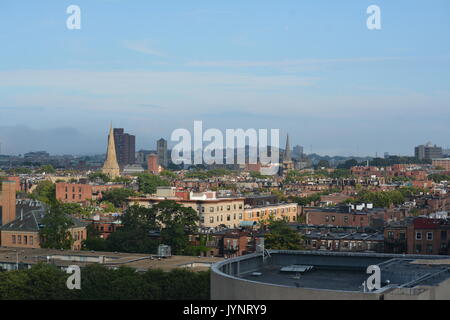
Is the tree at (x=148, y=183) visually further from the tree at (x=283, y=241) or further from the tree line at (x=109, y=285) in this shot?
the tree line at (x=109, y=285)

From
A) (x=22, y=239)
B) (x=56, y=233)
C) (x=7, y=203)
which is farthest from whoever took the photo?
(x=7, y=203)

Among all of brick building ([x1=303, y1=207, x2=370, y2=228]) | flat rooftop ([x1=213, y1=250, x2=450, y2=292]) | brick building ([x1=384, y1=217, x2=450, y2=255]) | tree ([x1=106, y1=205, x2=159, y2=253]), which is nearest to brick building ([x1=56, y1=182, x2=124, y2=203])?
brick building ([x1=303, y1=207, x2=370, y2=228])

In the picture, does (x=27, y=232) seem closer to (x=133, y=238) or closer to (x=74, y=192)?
(x=133, y=238)

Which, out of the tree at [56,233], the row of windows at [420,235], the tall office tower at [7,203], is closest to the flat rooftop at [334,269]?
the row of windows at [420,235]

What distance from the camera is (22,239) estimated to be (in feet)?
197

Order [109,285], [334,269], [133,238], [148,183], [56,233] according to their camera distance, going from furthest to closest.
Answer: [148,183], [56,233], [133,238], [109,285], [334,269]

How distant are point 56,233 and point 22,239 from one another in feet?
10.3

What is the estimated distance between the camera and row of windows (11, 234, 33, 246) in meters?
59.7

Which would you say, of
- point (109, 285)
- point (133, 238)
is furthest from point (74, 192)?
point (109, 285)

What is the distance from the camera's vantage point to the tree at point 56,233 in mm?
58000

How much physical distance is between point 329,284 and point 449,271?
3.24 meters

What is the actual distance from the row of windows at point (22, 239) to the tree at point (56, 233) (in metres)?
1.16

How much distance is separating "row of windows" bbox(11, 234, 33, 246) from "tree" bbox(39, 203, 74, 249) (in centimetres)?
116
